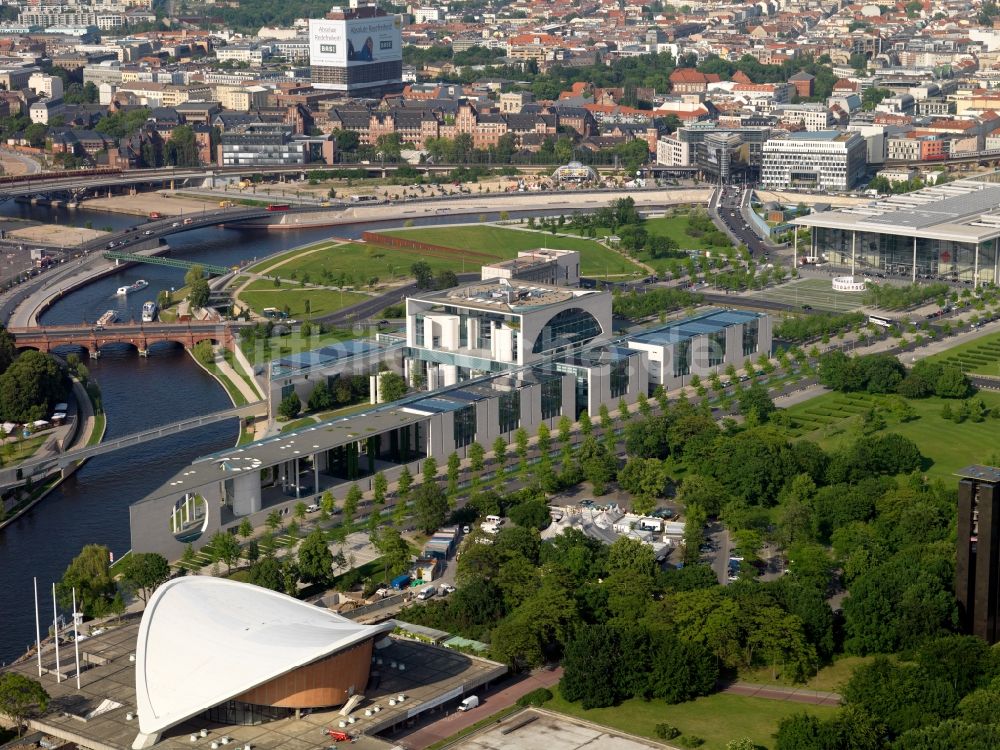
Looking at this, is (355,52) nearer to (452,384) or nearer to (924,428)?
(452,384)

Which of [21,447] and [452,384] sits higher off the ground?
[452,384]

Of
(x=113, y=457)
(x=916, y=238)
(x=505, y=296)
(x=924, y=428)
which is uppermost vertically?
(x=505, y=296)

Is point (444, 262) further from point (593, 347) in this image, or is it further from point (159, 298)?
point (593, 347)

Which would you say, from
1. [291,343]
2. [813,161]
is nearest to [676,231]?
[813,161]

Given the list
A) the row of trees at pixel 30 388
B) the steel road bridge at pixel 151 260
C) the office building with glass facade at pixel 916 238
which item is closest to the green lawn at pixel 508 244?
the office building with glass facade at pixel 916 238

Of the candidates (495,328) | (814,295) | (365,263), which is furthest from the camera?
(365,263)

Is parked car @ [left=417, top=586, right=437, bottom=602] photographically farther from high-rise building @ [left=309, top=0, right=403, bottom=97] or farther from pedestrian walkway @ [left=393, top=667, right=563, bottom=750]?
high-rise building @ [left=309, top=0, right=403, bottom=97]
